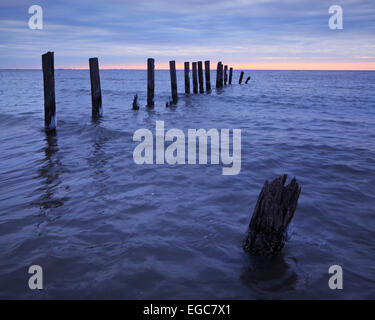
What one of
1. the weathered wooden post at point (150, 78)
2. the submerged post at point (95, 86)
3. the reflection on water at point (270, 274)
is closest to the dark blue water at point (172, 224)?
the reflection on water at point (270, 274)

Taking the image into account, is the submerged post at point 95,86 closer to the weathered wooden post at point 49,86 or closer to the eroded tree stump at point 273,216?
the weathered wooden post at point 49,86

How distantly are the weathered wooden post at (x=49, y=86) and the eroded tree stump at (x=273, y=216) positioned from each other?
8.67 m

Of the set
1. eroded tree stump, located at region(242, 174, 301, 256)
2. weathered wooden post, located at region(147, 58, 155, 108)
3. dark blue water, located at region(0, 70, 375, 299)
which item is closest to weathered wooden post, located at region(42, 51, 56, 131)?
dark blue water, located at region(0, 70, 375, 299)

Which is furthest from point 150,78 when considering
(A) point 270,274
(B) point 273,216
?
(A) point 270,274

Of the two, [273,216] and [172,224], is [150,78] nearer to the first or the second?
[172,224]

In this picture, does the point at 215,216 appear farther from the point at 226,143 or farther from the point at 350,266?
the point at 226,143

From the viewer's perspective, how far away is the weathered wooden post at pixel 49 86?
9352mm

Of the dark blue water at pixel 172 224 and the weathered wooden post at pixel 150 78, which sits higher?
the weathered wooden post at pixel 150 78

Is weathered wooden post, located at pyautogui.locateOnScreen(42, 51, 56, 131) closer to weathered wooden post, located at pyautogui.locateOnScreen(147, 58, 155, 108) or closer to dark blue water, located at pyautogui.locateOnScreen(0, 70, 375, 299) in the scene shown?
dark blue water, located at pyautogui.locateOnScreen(0, 70, 375, 299)

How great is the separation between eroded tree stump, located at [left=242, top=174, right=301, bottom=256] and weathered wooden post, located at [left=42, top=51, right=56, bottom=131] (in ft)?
28.4

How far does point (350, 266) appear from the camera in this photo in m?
3.24

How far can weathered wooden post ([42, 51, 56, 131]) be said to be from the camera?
30.7 ft
